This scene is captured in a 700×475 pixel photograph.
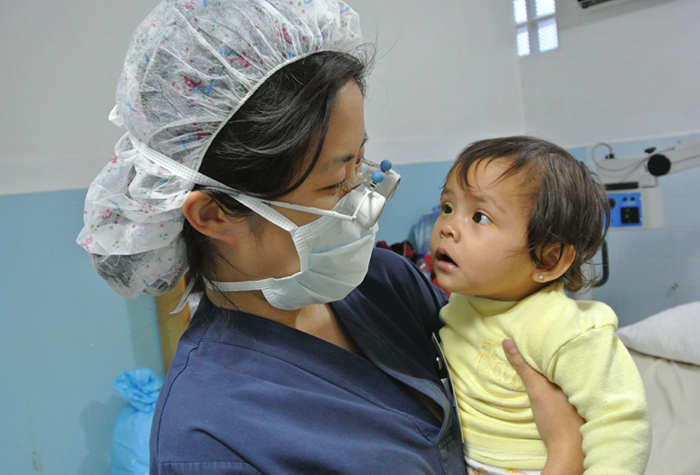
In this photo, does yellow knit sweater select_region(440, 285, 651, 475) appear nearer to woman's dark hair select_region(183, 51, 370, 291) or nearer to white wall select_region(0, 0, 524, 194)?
woman's dark hair select_region(183, 51, 370, 291)

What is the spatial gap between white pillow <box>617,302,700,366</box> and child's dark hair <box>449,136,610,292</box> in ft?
5.15

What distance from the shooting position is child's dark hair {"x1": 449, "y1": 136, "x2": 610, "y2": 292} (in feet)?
3.42

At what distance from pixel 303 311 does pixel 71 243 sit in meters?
1.15

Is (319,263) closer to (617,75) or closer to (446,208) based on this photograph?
(446,208)

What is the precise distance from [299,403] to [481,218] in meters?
0.54

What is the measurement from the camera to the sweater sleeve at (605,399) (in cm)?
87

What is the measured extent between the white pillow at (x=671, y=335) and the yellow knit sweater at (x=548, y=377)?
165cm

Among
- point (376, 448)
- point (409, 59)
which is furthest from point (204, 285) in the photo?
point (409, 59)

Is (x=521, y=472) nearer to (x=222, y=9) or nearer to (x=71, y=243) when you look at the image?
(x=222, y=9)

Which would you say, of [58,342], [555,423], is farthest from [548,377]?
[58,342]

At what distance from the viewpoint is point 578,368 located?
3.03 feet

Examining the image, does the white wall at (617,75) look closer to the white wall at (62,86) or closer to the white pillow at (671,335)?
A: the white pillow at (671,335)

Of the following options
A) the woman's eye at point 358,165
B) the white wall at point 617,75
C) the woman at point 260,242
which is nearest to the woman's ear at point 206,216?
the woman at point 260,242

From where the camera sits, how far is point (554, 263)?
1.08 metres
